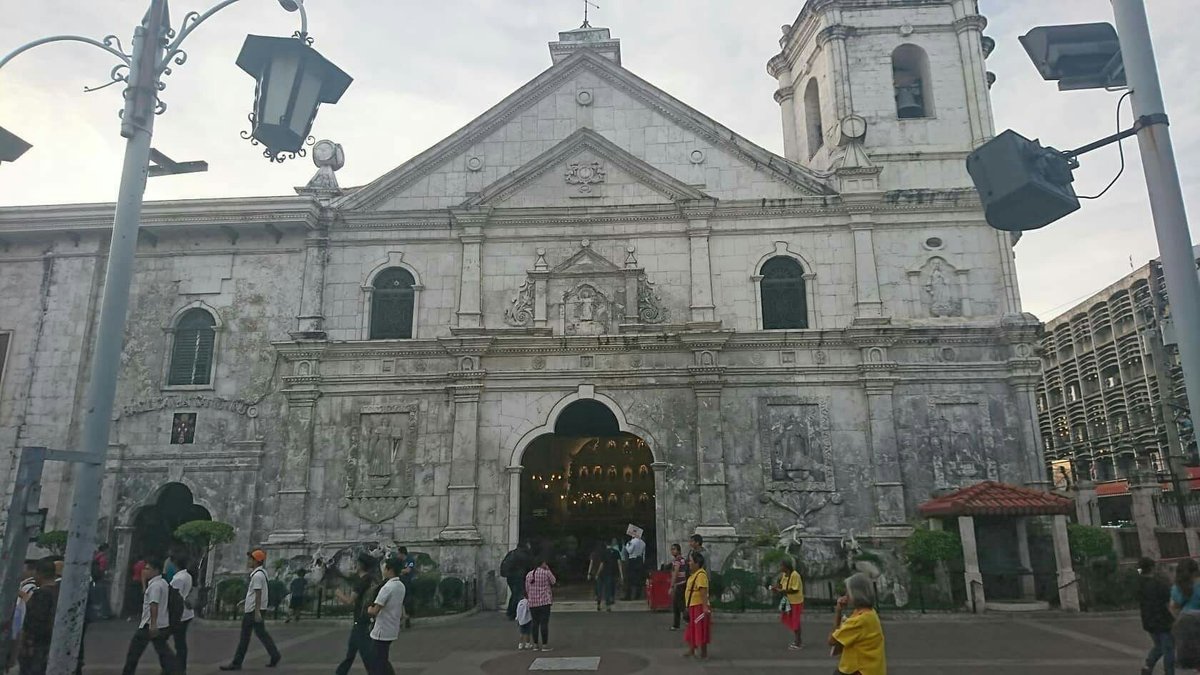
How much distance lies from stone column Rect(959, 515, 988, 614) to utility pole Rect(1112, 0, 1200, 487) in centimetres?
1413

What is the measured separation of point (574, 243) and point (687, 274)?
133 inches

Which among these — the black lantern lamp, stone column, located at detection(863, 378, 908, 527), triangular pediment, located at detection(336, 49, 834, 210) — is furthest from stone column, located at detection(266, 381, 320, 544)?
the black lantern lamp

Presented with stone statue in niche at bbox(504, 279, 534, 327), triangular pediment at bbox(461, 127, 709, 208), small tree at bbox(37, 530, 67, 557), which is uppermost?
triangular pediment at bbox(461, 127, 709, 208)

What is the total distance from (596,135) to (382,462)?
36.5 ft

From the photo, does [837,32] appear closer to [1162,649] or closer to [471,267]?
[471,267]

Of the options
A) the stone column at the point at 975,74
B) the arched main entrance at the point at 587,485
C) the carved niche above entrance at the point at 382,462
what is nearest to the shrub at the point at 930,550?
the arched main entrance at the point at 587,485

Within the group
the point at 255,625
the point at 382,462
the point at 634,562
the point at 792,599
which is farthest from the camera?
the point at 382,462

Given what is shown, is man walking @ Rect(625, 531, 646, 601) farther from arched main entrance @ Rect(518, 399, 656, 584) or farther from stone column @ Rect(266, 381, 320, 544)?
stone column @ Rect(266, 381, 320, 544)

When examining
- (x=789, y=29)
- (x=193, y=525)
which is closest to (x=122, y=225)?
(x=193, y=525)

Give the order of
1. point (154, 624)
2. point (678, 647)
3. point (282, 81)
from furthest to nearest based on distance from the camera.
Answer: point (678, 647) → point (154, 624) → point (282, 81)

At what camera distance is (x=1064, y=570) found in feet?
58.2

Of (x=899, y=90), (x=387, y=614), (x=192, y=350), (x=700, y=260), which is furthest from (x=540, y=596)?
(x=899, y=90)

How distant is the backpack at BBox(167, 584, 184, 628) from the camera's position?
10641 mm

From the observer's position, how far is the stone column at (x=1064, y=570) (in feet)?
57.6
